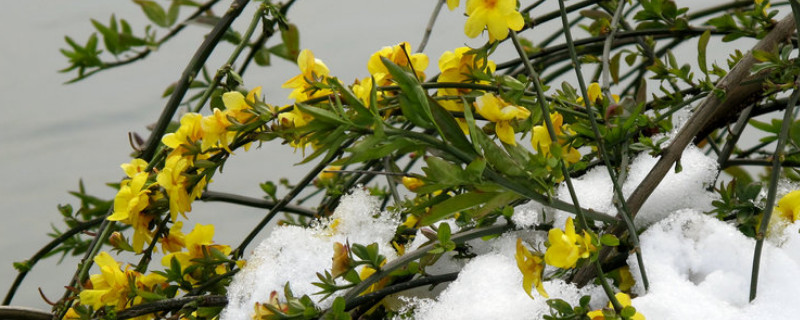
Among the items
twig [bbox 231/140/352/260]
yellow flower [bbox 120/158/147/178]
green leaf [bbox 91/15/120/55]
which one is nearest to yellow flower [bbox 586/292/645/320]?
twig [bbox 231/140/352/260]

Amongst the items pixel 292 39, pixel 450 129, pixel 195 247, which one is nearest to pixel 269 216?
pixel 195 247

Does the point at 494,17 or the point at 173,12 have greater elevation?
the point at 173,12

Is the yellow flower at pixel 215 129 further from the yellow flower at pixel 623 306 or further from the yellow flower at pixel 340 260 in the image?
the yellow flower at pixel 623 306

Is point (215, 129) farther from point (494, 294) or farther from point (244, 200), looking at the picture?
point (244, 200)

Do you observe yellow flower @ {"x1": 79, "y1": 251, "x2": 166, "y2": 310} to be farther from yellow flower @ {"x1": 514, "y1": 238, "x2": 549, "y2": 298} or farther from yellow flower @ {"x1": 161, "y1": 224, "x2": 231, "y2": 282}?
yellow flower @ {"x1": 514, "y1": 238, "x2": 549, "y2": 298}

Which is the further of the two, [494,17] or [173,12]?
[173,12]

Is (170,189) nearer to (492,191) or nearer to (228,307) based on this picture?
(228,307)
